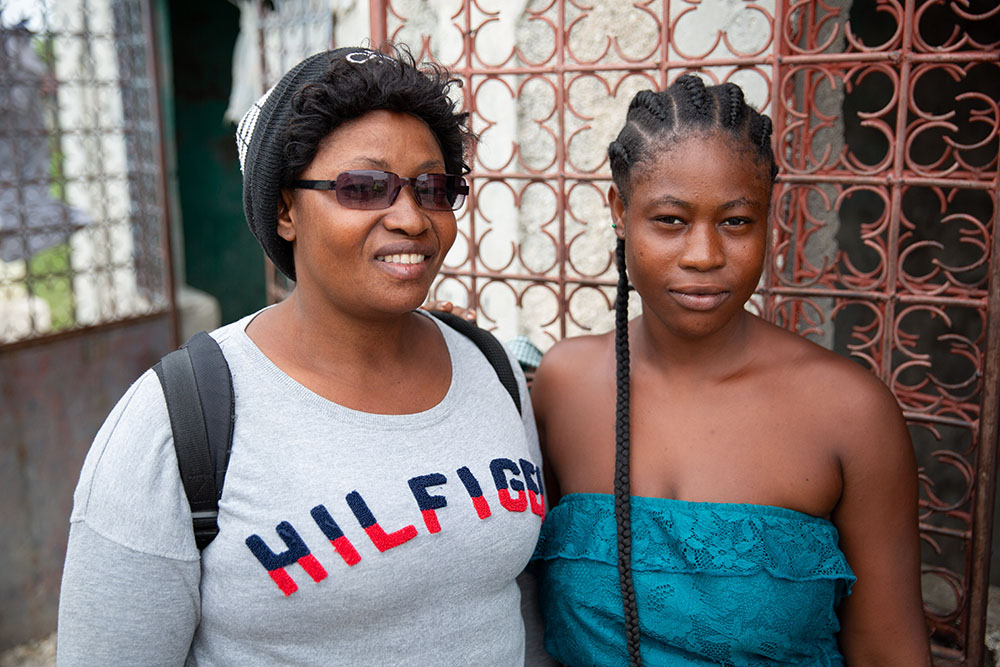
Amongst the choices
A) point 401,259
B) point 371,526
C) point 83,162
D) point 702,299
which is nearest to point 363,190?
point 401,259

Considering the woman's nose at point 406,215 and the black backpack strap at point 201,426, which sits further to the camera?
the woman's nose at point 406,215

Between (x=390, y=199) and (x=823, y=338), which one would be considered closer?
(x=390, y=199)

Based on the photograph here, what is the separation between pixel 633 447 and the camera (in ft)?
6.27

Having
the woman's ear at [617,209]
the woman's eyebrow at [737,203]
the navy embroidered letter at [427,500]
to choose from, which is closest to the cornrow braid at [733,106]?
the woman's eyebrow at [737,203]

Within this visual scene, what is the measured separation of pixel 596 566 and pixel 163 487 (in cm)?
89

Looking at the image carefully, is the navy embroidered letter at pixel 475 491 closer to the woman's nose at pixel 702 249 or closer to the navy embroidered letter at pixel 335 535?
the navy embroidered letter at pixel 335 535

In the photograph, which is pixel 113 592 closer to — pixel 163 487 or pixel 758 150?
pixel 163 487

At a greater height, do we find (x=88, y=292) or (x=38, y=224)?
(x=38, y=224)

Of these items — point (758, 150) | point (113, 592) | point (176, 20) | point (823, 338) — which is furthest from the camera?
point (176, 20)

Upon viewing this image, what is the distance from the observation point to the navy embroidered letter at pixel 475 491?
164 centimetres

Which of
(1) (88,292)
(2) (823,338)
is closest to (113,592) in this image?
(2) (823,338)

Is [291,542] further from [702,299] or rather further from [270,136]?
[702,299]

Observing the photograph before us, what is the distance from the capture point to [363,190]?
154 centimetres

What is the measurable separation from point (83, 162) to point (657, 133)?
4389mm
